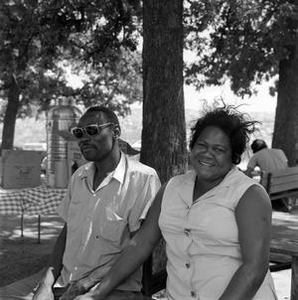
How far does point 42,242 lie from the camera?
728cm

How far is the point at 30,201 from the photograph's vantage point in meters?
5.73

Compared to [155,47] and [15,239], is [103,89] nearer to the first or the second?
[15,239]

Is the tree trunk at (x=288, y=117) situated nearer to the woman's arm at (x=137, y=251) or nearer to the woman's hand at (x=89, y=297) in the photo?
the woman's arm at (x=137, y=251)

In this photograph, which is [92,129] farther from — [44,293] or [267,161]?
[267,161]

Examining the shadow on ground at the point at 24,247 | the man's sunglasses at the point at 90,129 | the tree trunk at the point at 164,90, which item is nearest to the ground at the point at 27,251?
the shadow on ground at the point at 24,247

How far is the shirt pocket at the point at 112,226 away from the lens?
291 centimetres

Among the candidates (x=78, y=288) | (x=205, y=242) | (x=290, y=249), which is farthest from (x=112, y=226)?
(x=290, y=249)

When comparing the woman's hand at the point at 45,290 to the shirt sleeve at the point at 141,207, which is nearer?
the woman's hand at the point at 45,290

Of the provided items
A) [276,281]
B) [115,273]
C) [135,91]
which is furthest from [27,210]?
[135,91]

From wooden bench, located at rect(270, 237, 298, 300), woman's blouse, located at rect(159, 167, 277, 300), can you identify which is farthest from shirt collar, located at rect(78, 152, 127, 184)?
wooden bench, located at rect(270, 237, 298, 300)

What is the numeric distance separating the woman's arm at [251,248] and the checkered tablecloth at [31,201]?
3640mm

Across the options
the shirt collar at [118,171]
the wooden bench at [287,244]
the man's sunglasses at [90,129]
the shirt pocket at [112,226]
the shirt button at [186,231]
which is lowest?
the wooden bench at [287,244]

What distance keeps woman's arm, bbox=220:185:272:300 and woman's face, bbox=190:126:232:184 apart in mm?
282

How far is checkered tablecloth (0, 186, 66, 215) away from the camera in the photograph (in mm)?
5680
